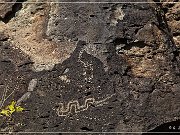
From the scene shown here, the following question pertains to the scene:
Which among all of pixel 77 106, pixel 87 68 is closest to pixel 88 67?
pixel 87 68

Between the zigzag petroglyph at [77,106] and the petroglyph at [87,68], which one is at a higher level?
the petroglyph at [87,68]

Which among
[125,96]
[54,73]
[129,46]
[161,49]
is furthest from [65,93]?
[161,49]

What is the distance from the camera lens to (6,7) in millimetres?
4715

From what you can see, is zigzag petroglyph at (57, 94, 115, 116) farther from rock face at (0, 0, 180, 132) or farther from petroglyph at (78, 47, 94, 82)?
petroglyph at (78, 47, 94, 82)

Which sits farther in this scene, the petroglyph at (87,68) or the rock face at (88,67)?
the petroglyph at (87,68)

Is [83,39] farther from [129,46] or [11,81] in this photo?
[11,81]

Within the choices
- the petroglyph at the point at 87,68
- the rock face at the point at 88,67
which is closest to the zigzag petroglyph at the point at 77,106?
the rock face at the point at 88,67

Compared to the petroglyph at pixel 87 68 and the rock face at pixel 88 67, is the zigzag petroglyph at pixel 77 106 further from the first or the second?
the petroglyph at pixel 87 68

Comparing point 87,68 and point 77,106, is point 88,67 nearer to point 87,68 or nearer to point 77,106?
point 87,68

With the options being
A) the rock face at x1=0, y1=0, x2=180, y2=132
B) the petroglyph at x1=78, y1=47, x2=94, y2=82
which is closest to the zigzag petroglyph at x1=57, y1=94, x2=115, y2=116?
the rock face at x1=0, y1=0, x2=180, y2=132

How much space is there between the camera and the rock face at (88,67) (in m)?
3.65

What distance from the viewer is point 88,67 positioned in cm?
397

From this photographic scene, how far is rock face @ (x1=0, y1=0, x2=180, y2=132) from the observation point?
3646 millimetres

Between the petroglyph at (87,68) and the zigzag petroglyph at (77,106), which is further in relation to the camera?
the petroglyph at (87,68)
